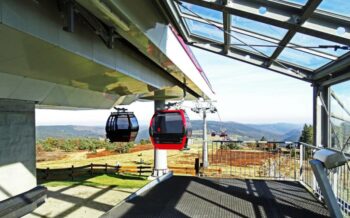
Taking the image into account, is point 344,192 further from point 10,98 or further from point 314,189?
point 10,98

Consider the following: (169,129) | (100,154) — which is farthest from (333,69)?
(100,154)

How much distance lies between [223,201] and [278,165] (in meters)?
4.54

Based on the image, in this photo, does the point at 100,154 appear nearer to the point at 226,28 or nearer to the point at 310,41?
the point at 226,28

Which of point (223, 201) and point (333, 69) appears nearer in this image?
point (223, 201)

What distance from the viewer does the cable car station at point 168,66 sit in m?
3.84

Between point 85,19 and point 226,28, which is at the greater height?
point 226,28

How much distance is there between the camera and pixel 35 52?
12.7 feet

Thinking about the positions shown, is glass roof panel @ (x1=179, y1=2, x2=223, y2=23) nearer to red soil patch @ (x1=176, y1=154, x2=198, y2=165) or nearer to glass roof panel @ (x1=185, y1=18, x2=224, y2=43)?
glass roof panel @ (x1=185, y1=18, x2=224, y2=43)

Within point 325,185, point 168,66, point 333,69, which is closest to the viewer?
point 325,185

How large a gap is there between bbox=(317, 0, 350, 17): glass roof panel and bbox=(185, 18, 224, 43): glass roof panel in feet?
9.11

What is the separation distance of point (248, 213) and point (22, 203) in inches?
136

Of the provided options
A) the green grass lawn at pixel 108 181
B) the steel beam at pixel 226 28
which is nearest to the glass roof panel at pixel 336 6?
the steel beam at pixel 226 28

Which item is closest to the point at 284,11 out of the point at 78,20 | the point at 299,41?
the point at 299,41

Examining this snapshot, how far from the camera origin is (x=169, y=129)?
8.16 meters
